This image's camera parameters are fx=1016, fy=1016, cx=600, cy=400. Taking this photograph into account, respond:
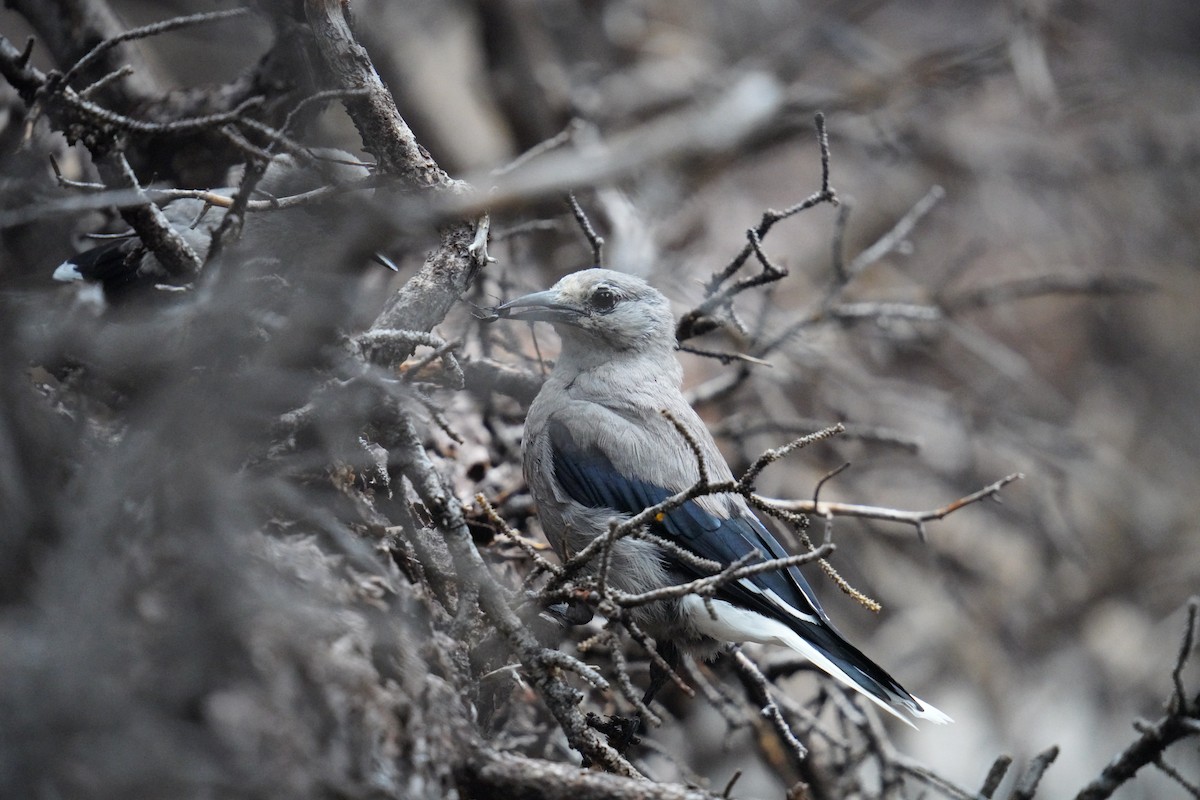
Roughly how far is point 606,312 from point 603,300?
5cm

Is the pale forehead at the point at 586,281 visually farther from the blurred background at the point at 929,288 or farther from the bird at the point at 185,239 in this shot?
the bird at the point at 185,239

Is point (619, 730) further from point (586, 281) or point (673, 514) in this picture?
point (586, 281)

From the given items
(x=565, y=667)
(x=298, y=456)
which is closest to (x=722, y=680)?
(x=565, y=667)

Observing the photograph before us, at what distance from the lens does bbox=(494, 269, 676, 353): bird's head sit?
3988 millimetres

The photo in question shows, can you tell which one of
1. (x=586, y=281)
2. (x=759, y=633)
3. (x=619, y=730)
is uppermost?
(x=586, y=281)

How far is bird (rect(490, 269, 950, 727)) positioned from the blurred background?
39 centimetres

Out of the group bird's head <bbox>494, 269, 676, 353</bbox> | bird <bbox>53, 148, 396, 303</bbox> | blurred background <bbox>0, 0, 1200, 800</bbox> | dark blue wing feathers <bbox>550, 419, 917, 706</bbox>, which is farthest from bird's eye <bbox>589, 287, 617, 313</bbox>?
bird <bbox>53, 148, 396, 303</bbox>

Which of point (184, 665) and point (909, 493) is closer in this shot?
point (184, 665)

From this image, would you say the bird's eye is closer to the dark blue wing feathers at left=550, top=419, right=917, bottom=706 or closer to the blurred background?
the blurred background

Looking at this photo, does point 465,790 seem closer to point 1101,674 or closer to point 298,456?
point 298,456

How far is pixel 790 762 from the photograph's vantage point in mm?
4320

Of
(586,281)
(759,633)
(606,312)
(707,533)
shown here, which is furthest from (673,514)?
(586,281)

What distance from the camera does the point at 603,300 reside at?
407cm

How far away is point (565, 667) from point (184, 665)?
0.94 metres
